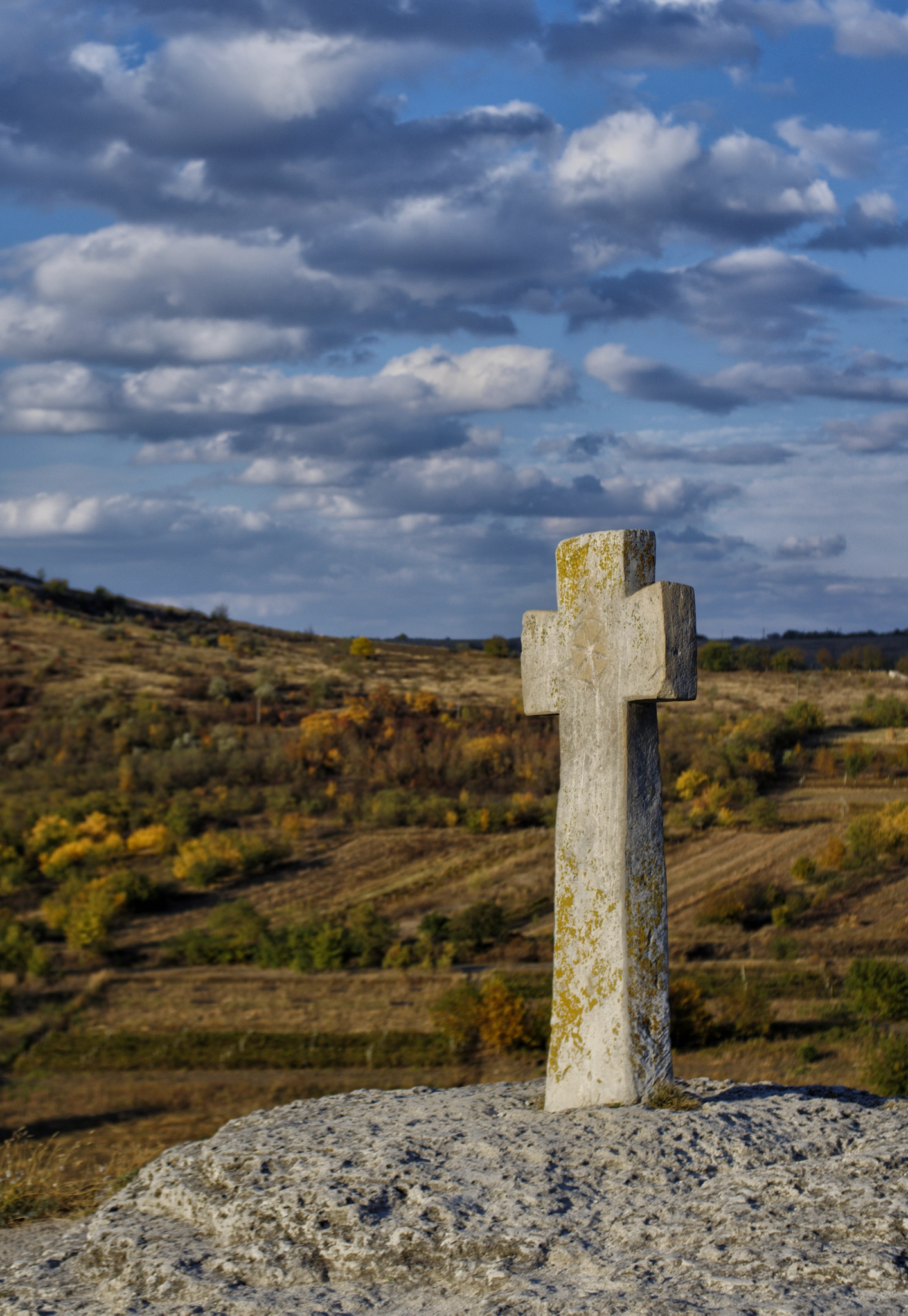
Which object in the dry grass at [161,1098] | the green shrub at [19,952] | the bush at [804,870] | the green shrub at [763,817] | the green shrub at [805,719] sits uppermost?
the green shrub at [805,719]

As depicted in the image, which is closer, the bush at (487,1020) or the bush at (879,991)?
the bush at (879,991)

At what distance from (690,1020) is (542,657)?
11.4 metres

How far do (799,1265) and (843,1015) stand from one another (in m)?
14.0

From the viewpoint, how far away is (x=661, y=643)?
6574 mm

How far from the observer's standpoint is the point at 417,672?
141 ft

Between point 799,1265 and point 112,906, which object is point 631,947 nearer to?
point 799,1265

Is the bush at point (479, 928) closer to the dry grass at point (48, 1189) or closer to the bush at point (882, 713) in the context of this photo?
the dry grass at point (48, 1189)

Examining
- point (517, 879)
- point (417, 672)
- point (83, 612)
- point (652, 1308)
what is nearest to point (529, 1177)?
point (652, 1308)

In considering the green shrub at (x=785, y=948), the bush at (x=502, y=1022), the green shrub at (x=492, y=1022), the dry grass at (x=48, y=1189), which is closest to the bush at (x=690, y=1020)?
the green shrub at (x=492, y=1022)

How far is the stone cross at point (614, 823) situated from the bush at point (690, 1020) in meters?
10.3

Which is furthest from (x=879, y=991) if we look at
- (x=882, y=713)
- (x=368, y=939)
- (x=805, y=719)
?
(x=882, y=713)

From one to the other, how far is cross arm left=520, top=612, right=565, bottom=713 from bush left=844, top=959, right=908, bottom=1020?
12367mm

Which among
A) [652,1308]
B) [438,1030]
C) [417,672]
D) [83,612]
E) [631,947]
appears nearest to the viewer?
[652,1308]

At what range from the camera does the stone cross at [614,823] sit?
6633 millimetres
